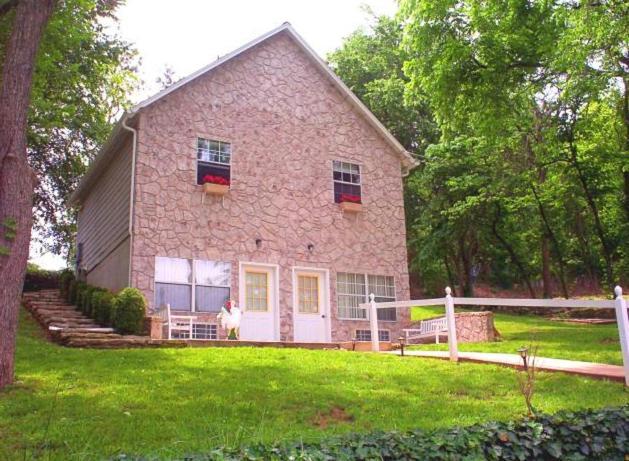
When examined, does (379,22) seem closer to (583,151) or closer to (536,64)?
(583,151)

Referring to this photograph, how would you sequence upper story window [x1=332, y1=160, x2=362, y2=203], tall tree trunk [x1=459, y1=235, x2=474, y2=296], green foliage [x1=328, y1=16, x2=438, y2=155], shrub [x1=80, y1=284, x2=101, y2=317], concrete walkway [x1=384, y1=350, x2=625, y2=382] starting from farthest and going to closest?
1. green foliage [x1=328, y1=16, x2=438, y2=155]
2. tall tree trunk [x1=459, y1=235, x2=474, y2=296]
3. upper story window [x1=332, y1=160, x2=362, y2=203]
4. shrub [x1=80, y1=284, x2=101, y2=317]
5. concrete walkway [x1=384, y1=350, x2=625, y2=382]

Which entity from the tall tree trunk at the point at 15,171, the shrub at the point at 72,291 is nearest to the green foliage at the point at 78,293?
the shrub at the point at 72,291

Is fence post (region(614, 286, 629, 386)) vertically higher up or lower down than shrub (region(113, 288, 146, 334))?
lower down

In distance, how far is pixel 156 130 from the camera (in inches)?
611

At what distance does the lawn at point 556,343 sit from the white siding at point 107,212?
8282mm

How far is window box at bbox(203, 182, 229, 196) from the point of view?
15617mm

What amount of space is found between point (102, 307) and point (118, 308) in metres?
1.46

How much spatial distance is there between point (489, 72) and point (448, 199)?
33.0 feet

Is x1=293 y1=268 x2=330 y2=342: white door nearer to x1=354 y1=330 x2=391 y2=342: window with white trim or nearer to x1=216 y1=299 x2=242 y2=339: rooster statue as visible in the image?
x1=354 y1=330 x2=391 y2=342: window with white trim

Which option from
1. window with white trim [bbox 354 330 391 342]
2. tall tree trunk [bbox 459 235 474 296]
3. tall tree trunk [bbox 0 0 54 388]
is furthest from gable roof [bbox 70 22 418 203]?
tall tree trunk [bbox 459 235 474 296]

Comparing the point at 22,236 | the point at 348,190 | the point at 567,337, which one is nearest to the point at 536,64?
the point at 348,190

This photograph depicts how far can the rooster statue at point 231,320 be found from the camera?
1465 cm

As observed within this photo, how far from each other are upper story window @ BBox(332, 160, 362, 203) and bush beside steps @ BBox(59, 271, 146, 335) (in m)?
6.64

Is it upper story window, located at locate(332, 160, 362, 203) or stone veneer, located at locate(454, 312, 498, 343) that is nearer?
stone veneer, located at locate(454, 312, 498, 343)
